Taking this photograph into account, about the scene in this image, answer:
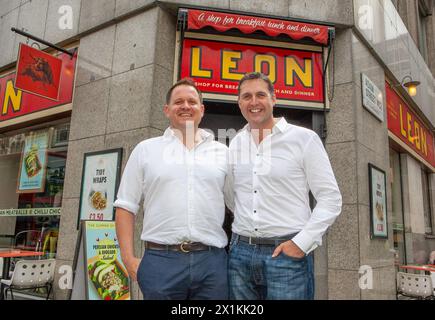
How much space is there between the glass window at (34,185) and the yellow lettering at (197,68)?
9.36 ft

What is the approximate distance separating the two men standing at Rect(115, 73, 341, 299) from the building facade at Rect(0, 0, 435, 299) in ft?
9.69

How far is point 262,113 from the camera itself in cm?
230

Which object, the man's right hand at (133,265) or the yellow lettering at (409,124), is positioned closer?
the man's right hand at (133,265)

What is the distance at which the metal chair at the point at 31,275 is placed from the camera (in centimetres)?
520

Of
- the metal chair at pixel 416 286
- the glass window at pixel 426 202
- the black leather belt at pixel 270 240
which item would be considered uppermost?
the glass window at pixel 426 202

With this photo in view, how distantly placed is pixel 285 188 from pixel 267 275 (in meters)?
0.52

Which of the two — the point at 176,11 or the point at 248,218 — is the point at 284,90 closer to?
the point at 176,11

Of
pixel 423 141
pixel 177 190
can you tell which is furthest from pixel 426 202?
pixel 177 190

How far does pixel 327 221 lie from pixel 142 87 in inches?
161

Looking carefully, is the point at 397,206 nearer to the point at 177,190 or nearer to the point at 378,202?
the point at 378,202

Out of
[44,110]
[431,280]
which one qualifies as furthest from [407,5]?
[44,110]

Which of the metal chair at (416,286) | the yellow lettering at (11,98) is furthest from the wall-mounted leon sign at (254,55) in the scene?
the yellow lettering at (11,98)

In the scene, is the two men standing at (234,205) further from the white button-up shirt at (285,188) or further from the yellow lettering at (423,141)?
the yellow lettering at (423,141)

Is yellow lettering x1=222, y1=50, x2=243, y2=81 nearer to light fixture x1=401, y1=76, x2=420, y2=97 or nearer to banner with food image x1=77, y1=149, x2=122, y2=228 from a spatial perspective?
banner with food image x1=77, y1=149, x2=122, y2=228
